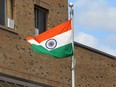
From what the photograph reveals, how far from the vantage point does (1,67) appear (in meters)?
27.4

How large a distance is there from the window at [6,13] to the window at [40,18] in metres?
1.97

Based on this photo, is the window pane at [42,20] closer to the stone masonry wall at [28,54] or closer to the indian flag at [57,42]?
the stone masonry wall at [28,54]

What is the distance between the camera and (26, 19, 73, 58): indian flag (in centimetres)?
2223

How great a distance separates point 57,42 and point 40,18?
884 cm

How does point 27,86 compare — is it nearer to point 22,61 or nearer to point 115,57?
point 22,61

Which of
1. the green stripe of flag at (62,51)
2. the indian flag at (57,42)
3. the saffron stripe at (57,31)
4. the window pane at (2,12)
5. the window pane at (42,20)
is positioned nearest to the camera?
the green stripe of flag at (62,51)

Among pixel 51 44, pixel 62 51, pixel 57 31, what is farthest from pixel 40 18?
pixel 62 51

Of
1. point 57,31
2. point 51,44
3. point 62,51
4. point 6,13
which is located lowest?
point 62,51

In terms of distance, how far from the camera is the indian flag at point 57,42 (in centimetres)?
2223

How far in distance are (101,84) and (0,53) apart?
8.85 meters

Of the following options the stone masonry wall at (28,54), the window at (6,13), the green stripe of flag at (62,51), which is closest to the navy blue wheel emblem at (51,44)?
the green stripe of flag at (62,51)

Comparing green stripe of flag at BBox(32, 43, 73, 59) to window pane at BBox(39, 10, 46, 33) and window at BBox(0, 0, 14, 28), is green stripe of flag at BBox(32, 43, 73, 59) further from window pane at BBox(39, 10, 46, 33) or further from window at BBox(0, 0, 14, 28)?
window pane at BBox(39, 10, 46, 33)

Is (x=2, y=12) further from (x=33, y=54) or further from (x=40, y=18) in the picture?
(x=40, y=18)

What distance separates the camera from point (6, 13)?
2884 centimetres
